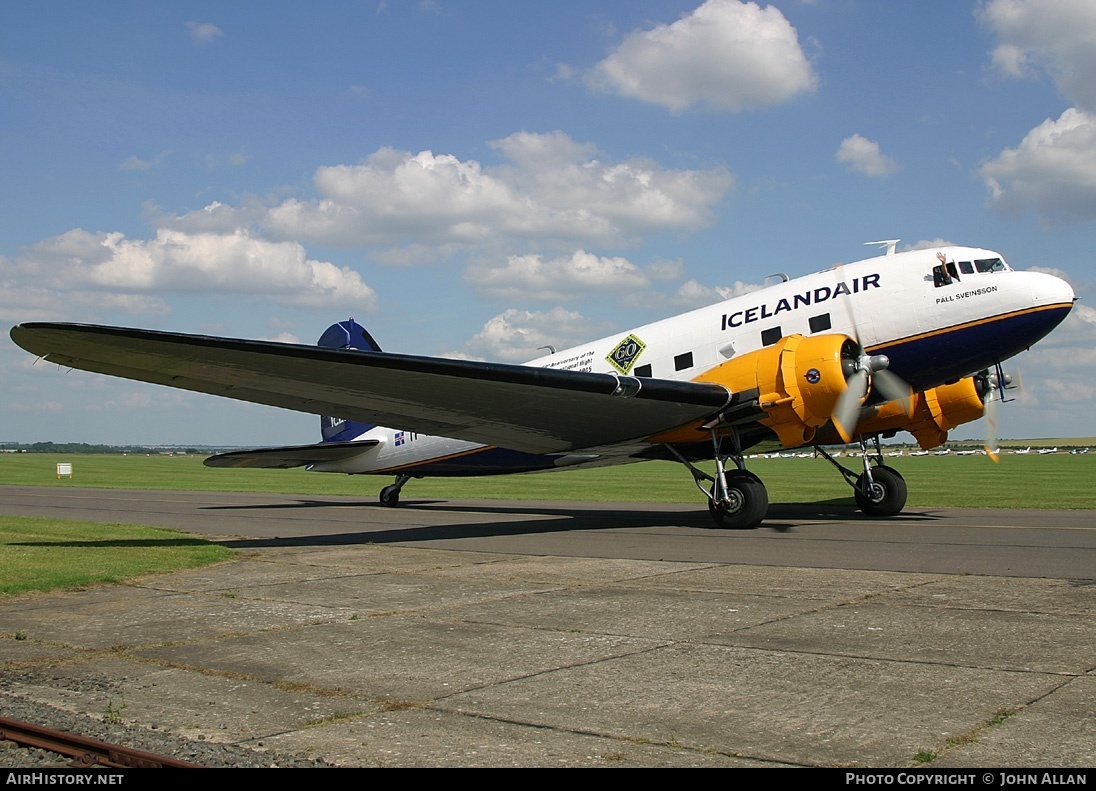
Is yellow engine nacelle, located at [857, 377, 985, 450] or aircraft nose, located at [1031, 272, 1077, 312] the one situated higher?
aircraft nose, located at [1031, 272, 1077, 312]

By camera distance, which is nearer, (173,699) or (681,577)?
(173,699)

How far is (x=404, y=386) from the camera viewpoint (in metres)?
15.0

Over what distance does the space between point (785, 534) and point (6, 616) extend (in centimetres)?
1192

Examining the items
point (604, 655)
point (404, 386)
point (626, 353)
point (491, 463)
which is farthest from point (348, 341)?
point (604, 655)

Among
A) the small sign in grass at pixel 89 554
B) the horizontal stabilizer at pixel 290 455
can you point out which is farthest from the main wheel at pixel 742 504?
the horizontal stabilizer at pixel 290 455

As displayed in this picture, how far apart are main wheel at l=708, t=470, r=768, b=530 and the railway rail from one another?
1349cm

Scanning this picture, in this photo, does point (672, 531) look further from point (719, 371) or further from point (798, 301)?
point (798, 301)

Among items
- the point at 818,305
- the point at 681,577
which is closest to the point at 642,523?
the point at 818,305

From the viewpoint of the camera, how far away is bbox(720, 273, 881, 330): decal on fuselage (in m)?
17.0

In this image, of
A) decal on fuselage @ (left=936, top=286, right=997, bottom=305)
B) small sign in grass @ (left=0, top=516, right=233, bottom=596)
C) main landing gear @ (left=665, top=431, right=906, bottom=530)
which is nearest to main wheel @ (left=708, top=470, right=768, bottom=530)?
main landing gear @ (left=665, top=431, right=906, bottom=530)

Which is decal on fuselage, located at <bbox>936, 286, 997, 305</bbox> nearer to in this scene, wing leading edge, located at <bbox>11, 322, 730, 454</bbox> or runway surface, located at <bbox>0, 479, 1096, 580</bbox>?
runway surface, located at <bbox>0, 479, 1096, 580</bbox>

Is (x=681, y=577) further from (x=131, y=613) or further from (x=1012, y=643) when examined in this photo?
(x=131, y=613)

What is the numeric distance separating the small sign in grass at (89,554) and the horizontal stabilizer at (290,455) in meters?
3.49

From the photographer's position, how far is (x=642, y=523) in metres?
19.7
